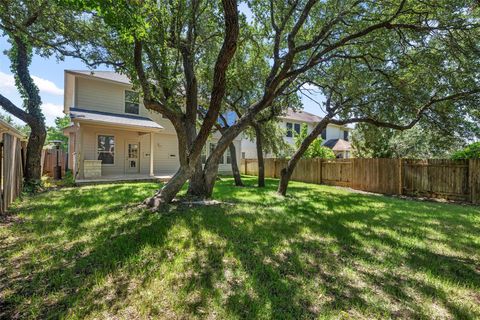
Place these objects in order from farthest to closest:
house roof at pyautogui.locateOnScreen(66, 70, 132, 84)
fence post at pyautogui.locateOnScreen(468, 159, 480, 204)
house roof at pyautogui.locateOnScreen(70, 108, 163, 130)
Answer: house roof at pyautogui.locateOnScreen(66, 70, 132, 84) → house roof at pyautogui.locateOnScreen(70, 108, 163, 130) → fence post at pyautogui.locateOnScreen(468, 159, 480, 204)

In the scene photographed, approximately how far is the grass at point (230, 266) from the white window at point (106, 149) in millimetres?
8198

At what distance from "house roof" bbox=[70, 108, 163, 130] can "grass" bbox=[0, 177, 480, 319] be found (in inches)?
264

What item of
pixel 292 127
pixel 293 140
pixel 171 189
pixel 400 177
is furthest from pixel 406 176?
pixel 292 127

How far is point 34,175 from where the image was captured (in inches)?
363

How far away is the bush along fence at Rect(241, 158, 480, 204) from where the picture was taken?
28.7 ft

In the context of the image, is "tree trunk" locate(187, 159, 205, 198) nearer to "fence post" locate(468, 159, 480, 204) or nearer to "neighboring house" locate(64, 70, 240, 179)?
"neighboring house" locate(64, 70, 240, 179)

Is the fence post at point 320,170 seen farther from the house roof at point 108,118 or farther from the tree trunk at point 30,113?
the tree trunk at point 30,113

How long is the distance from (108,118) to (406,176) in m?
14.7

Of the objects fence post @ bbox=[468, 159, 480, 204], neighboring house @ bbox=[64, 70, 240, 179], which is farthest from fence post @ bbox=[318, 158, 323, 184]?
neighboring house @ bbox=[64, 70, 240, 179]

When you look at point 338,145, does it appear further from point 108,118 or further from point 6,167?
point 6,167

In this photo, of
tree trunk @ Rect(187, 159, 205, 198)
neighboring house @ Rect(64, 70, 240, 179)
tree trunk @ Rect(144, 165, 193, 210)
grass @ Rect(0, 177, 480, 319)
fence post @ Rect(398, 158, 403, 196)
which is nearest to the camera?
grass @ Rect(0, 177, 480, 319)

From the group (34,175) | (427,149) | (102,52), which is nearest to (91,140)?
(34,175)

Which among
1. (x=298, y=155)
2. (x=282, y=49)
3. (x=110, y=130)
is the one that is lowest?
(x=298, y=155)

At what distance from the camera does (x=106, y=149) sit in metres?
13.3
